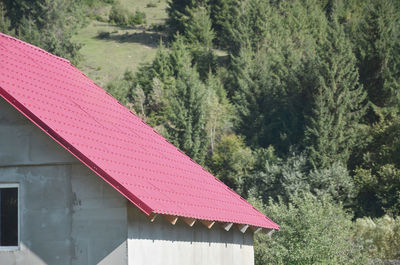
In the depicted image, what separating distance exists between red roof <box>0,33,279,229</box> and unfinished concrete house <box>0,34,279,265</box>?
1.1 inches

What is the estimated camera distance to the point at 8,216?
40.8 feet

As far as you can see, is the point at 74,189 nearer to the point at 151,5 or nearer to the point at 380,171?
the point at 380,171

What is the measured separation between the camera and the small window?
12.3 meters

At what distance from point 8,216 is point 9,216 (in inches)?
0.7

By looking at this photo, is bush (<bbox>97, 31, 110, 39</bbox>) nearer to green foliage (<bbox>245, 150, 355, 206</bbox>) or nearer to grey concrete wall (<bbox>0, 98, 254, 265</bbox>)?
green foliage (<bbox>245, 150, 355, 206</bbox>)

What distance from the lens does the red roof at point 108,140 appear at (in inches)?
462

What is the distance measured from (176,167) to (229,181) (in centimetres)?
4035

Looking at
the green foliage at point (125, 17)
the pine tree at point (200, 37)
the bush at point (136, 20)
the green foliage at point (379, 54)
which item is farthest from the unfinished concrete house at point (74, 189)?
the green foliage at point (125, 17)

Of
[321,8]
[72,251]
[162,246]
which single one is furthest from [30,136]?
[321,8]

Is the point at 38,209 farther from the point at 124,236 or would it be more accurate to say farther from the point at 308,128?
the point at 308,128

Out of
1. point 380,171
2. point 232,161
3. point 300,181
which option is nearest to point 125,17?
point 232,161

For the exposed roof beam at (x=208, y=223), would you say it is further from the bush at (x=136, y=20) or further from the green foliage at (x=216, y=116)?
the bush at (x=136, y=20)

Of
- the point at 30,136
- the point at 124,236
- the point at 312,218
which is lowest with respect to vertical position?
the point at 312,218

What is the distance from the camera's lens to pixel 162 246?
1320 cm
